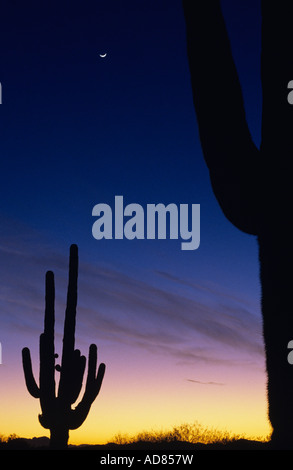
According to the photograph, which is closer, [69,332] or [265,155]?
[265,155]

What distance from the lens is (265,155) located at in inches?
219

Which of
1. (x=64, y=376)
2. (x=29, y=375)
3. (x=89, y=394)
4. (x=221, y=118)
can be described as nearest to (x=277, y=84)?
(x=221, y=118)

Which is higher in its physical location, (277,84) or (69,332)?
(277,84)

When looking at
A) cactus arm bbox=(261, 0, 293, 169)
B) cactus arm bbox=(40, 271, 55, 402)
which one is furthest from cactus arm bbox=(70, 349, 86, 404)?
cactus arm bbox=(261, 0, 293, 169)

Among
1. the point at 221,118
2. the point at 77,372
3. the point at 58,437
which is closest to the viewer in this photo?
the point at 221,118

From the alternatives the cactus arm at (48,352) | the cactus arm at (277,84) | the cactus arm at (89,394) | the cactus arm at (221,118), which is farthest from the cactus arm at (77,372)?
the cactus arm at (277,84)

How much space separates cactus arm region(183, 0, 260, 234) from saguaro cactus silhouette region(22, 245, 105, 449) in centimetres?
501

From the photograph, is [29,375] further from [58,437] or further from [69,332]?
[58,437]

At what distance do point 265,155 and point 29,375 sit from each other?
20.8 ft

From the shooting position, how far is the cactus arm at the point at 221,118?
18.4ft

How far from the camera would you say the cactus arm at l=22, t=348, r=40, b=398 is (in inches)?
403

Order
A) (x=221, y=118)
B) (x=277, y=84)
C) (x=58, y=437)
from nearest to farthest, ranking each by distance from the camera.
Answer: (x=277, y=84) → (x=221, y=118) → (x=58, y=437)

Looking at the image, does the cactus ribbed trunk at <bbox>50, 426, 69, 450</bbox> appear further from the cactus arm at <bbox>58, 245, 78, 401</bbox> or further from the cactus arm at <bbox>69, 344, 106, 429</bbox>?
the cactus arm at <bbox>58, 245, 78, 401</bbox>
